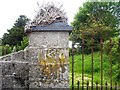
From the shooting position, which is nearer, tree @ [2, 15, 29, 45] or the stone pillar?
the stone pillar

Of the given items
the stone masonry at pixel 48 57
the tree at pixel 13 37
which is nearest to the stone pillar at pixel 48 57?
the stone masonry at pixel 48 57

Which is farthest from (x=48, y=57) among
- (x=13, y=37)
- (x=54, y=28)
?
(x=13, y=37)

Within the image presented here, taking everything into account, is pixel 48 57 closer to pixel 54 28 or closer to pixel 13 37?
pixel 54 28

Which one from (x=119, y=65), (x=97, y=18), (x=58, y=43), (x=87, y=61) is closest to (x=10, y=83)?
(x=58, y=43)

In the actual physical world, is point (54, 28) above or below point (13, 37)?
below

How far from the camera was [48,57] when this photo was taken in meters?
5.51

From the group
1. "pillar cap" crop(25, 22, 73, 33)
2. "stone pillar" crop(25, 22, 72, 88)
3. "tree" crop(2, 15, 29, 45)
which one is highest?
"tree" crop(2, 15, 29, 45)

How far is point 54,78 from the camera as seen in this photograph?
5508 mm

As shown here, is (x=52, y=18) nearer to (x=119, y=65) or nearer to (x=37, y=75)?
(x=37, y=75)

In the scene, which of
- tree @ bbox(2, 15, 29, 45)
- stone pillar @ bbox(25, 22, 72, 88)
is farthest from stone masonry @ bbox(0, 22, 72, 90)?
tree @ bbox(2, 15, 29, 45)

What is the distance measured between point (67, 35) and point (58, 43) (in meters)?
0.20

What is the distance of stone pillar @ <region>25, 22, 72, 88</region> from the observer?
217 inches

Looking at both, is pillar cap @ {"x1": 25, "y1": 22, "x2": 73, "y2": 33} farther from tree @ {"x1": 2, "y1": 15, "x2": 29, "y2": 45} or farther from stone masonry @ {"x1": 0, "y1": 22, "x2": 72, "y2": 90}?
tree @ {"x1": 2, "y1": 15, "x2": 29, "y2": 45}

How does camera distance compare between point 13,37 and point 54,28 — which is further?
point 13,37
